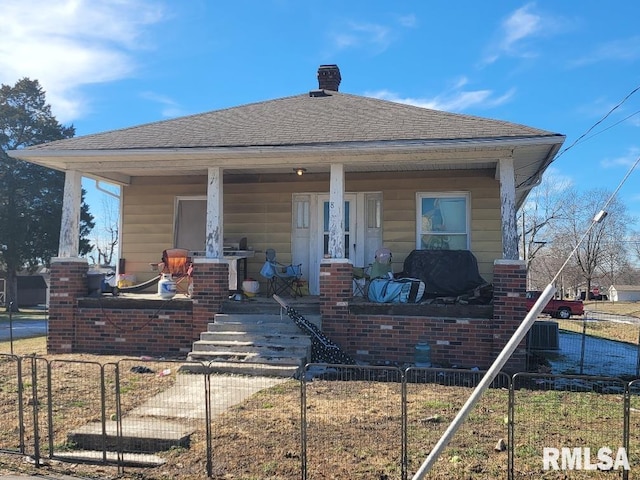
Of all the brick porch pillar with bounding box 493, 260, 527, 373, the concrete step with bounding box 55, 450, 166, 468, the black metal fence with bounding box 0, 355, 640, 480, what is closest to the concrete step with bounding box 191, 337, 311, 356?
the black metal fence with bounding box 0, 355, 640, 480

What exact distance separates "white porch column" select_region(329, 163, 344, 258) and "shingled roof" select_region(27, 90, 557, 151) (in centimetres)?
62

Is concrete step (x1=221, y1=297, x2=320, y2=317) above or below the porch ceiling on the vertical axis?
below

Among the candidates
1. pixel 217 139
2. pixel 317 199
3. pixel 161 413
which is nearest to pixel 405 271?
pixel 317 199

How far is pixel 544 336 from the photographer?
1086 centimetres

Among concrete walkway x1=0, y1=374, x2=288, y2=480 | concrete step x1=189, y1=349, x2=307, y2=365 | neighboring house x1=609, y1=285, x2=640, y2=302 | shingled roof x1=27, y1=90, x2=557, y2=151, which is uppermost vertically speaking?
shingled roof x1=27, y1=90, x2=557, y2=151

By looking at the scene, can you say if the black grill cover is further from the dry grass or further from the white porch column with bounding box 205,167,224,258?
the white porch column with bounding box 205,167,224,258

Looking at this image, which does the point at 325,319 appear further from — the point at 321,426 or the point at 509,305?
the point at 321,426

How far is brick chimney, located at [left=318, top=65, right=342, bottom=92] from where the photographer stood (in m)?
14.6

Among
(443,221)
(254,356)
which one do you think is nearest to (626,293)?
(443,221)

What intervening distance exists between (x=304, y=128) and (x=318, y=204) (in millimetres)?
2077

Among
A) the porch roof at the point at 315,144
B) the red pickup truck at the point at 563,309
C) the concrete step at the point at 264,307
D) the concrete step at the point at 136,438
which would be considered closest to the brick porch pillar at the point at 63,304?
the porch roof at the point at 315,144

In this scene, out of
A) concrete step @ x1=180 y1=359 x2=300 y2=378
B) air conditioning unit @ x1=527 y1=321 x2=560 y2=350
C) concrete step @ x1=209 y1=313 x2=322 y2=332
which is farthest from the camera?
air conditioning unit @ x1=527 y1=321 x2=560 y2=350

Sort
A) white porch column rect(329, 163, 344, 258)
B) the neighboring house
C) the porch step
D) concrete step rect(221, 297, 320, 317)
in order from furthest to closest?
the neighboring house < concrete step rect(221, 297, 320, 317) < white porch column rect(329, 163, 344, 258) < the porch step

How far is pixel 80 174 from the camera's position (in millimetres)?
10500
